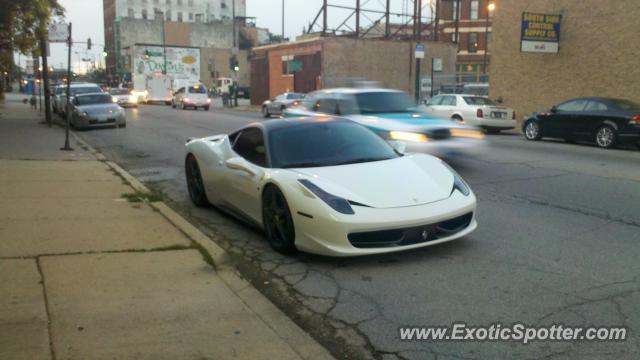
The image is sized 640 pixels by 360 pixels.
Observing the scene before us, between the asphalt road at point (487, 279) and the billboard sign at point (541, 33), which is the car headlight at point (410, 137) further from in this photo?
the billboard sign at point (541, 33)

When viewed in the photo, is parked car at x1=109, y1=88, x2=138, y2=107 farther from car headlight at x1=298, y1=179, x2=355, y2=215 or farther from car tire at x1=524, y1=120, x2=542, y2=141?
car headlight at x1=298, y1=179, x2=355, y2=215

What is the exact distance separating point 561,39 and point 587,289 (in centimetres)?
2225

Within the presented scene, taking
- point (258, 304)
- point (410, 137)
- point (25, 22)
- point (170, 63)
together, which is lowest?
point (258, 304)

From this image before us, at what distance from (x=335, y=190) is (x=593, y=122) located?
44.6 feet

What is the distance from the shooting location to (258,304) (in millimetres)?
4504

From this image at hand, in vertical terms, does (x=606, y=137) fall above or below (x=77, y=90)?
below

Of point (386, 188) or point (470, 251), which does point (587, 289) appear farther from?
point (386, 188)

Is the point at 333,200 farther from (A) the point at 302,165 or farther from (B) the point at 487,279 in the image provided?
(B) the point at 487,279

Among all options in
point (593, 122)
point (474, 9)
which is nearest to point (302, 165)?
point (593, 122)

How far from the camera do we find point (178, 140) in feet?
58.1

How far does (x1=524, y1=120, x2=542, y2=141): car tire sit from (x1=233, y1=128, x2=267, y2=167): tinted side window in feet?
44.7

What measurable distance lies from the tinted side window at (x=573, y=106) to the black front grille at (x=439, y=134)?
27.5 feet

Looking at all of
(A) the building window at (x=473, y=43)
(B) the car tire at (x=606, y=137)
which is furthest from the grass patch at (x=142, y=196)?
(A) the building window at (x=473, y=43)

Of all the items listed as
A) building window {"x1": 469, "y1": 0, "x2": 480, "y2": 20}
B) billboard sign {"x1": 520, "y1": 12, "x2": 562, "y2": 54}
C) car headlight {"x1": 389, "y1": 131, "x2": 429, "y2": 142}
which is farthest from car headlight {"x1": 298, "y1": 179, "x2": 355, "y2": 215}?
building window {"x1": 469, "y1": 0, "x2": 480, "y2": 20}
